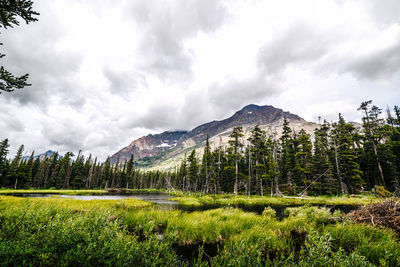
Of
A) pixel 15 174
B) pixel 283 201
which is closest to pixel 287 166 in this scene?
pixel 283 201

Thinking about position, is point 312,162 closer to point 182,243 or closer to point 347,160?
point 347,160

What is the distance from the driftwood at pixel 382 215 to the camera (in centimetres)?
820

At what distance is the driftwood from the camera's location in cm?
820

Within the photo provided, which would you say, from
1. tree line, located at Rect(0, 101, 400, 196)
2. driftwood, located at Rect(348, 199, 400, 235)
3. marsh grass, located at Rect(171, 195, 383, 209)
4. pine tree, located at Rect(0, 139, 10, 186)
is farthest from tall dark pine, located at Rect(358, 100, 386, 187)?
pine tree, located at Rect(0, 139, 10, 186)

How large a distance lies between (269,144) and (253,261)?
130 ft

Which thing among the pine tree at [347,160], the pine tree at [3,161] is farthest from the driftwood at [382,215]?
the pine tree at [3,161]

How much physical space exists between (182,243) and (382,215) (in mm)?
11215

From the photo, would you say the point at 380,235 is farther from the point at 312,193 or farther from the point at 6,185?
the point at 6,185

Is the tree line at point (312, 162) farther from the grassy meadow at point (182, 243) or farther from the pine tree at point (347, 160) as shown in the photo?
the grassy meadow at point (182, 243)

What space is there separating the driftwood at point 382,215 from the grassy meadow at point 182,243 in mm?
814

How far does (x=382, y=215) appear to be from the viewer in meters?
9.02

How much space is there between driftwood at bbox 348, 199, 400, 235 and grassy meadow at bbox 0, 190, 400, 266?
2.67 ft

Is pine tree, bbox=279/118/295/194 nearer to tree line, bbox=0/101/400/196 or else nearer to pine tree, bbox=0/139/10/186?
tree line, bbox=0/101/400/196

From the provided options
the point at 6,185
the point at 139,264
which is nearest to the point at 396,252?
the point at 139,264
